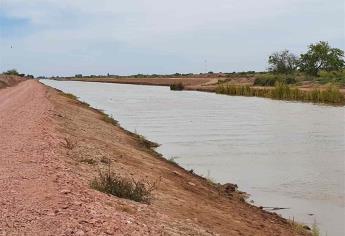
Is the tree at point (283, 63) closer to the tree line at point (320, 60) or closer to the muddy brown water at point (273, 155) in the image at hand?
the tree line at point (320, 60)

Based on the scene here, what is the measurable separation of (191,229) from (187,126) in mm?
24846

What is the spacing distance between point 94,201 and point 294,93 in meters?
59.5

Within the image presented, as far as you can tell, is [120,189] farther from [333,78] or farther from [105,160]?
[333,78]

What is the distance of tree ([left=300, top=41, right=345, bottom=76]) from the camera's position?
10369 cm

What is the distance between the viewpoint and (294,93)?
65.9 meters

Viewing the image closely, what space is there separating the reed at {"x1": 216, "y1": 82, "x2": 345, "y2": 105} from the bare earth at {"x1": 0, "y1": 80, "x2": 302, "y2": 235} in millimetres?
43655

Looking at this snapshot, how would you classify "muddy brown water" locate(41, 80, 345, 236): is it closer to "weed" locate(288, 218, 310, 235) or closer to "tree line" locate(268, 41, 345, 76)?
"weed" locate(288, 218, 310, 235)

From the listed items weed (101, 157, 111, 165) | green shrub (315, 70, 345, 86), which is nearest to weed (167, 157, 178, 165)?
weed (101, 157, 111, 165)

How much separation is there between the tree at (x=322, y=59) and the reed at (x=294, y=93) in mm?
26001

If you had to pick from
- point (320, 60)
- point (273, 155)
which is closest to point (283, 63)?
point (320, 60)

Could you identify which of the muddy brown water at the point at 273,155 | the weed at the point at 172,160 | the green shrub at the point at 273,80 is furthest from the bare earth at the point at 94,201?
the green shrub at the point at 273,80

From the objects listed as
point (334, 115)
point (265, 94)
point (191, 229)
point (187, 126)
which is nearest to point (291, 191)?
point (191, 229)

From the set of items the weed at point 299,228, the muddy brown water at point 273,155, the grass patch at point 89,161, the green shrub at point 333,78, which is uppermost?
the green shrub at point 333,78

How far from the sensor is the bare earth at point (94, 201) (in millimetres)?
7543
